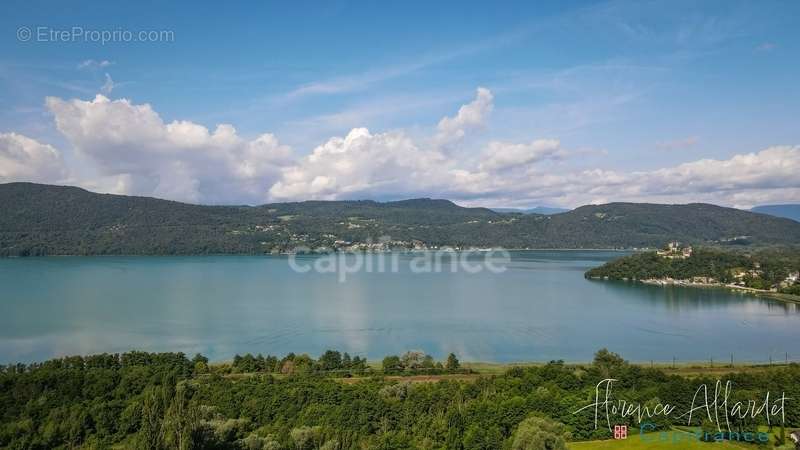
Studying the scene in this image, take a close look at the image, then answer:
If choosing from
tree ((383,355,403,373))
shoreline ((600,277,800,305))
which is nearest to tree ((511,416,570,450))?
tree ((383,355,403,373))

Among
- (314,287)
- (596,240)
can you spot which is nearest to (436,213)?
(596,240)

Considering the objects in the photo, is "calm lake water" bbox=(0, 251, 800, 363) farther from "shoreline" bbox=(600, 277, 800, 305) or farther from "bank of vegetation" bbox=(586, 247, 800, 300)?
"bank of vegetation" bbox=(586, 247, 800, 300)

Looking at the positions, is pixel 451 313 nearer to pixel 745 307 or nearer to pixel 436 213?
pixel 745 307

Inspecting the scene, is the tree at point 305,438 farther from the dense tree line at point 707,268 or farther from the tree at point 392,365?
the dense tree line at point 707,268
